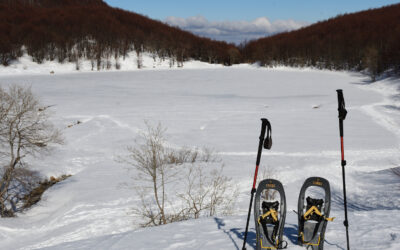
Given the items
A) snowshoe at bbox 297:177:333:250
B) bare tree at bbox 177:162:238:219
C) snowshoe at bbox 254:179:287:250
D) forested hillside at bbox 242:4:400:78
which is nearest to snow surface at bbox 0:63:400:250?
snowshoe at bbox 297:177:333:250

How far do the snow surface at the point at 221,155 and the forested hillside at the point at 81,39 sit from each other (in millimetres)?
76025

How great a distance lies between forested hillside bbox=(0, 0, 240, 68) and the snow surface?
76.0 metres

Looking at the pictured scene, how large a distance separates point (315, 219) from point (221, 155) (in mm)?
19939

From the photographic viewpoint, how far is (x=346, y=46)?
130 meters

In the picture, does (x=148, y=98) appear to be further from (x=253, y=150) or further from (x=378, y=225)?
(x=378, y=225)

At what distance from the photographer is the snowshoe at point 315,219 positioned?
6418mm

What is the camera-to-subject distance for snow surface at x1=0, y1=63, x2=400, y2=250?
8594 mm

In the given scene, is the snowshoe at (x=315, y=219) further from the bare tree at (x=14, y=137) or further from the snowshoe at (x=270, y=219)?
the bare tree at (x=14, y=137)

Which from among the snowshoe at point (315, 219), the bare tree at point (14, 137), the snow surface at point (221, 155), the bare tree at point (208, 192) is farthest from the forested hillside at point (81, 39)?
the snowshoe at point (315, 219)

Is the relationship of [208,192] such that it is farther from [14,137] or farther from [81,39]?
[81,39]

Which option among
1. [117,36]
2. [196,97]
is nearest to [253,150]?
[196,97]

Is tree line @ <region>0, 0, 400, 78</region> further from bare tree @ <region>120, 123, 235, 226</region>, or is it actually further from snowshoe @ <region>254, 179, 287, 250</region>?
snowshoe @ <region>254, 179, 287, 250</region>

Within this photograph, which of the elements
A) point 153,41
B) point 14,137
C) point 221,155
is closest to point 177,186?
point 221,155

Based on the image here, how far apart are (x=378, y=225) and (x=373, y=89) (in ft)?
211
